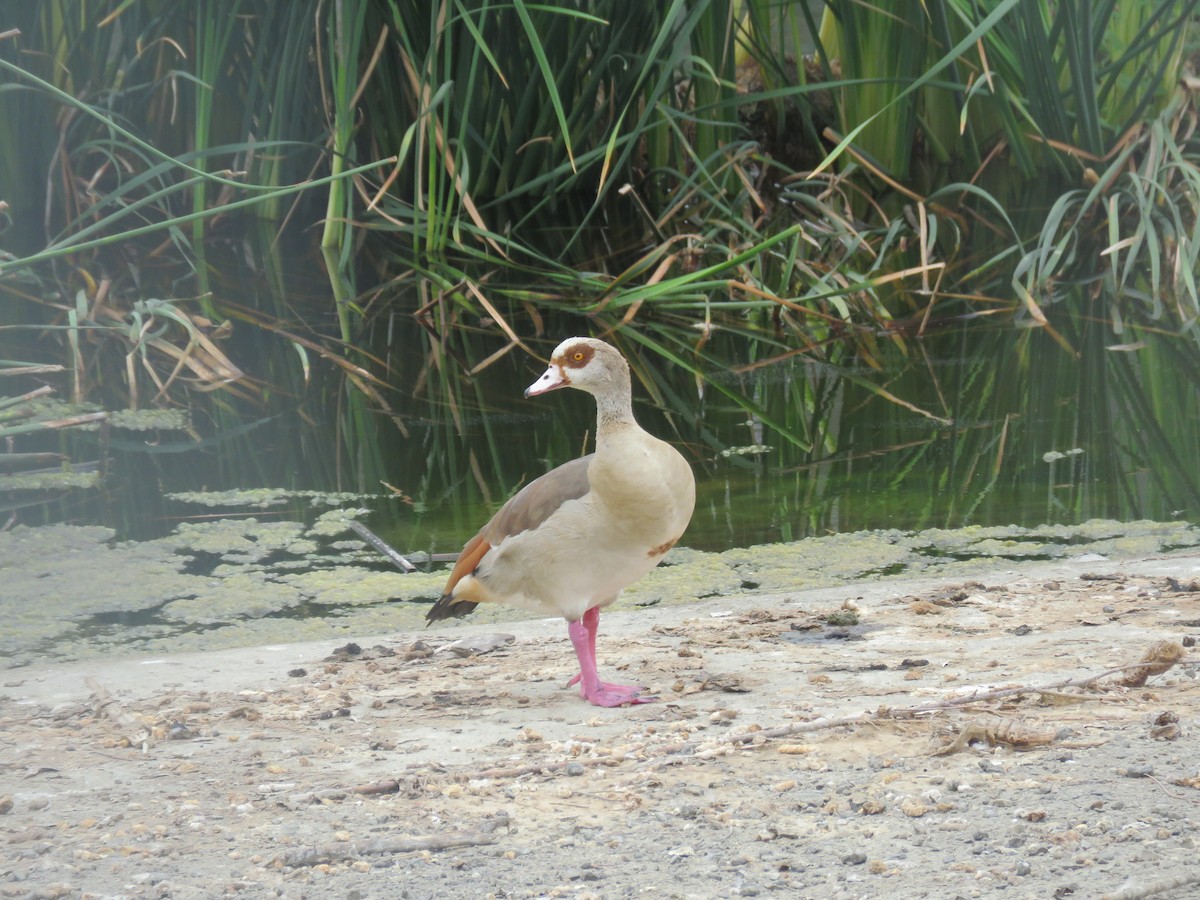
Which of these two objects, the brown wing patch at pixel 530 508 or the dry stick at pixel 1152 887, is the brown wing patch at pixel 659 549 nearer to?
the brown wing patch at pixel 530 508

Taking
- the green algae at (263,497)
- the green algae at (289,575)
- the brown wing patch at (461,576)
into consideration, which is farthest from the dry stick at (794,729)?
the green algae at (263,497)

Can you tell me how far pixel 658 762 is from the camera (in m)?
2.87

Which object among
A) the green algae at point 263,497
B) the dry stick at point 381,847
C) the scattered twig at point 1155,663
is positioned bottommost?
the dry stick at point 381,847

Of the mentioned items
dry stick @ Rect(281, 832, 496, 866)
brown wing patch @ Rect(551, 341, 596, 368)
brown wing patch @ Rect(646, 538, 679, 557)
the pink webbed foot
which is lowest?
the pink webbed foot

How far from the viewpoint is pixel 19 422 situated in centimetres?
586

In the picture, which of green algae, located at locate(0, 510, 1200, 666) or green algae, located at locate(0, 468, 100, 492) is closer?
green algae, located at locate(0, 510, 1200, 666)

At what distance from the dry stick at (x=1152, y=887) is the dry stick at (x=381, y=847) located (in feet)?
3.18

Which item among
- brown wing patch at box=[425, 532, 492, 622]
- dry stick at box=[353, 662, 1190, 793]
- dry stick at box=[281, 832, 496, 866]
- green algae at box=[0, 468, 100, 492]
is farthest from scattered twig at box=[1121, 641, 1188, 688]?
green algae at box=[0, 468, 100, 492]

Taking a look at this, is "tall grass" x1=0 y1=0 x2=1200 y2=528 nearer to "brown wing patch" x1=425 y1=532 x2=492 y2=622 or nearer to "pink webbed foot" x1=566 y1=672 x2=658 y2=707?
"brown wing patch" x1=425 y1=532 x2=492 y2=622

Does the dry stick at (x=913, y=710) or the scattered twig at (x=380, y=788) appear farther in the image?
the dry stick at (x=913, y=710)

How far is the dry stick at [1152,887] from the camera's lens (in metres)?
2.15

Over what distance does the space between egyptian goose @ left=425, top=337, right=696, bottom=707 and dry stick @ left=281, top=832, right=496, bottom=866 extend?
0.87 m

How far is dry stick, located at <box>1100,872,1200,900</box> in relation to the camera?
215 centimetres

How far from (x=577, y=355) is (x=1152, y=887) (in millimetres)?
1897
